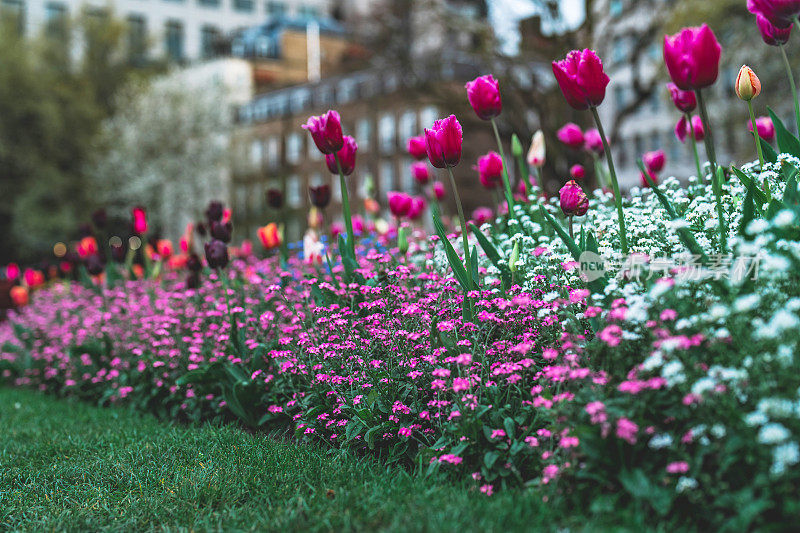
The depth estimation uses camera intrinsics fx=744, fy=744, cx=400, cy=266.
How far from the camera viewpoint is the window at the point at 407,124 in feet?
131

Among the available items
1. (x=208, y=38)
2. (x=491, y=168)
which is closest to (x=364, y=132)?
(x=208, y=38)

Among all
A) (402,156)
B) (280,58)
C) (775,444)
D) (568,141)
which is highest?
(280,58)

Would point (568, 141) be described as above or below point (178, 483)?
above

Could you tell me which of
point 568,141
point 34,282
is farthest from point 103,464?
point 34,282

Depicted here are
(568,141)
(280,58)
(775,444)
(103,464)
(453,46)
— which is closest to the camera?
(775,444)

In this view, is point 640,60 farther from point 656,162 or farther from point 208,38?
point 208,38

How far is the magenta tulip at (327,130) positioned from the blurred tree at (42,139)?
2559 centimetres

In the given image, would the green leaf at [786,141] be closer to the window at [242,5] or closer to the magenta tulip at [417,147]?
the magenta tulip at [417,147]

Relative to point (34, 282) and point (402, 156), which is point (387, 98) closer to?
point (402, 156)

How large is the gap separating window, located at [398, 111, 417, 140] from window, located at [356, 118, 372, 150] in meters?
2.50

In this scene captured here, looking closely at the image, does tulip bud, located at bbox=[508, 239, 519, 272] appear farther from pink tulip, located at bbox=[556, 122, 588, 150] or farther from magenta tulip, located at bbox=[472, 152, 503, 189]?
pink tulip, located at bbox=[556, 122, 588, 150]

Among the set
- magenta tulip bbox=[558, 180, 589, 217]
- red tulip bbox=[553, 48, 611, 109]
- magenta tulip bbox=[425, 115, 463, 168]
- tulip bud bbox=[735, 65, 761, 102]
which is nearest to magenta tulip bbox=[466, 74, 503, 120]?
magenta tulip bbox=[425, 115, 463, 168]

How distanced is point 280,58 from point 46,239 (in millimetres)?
27890

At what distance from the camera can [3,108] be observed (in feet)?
92.9
